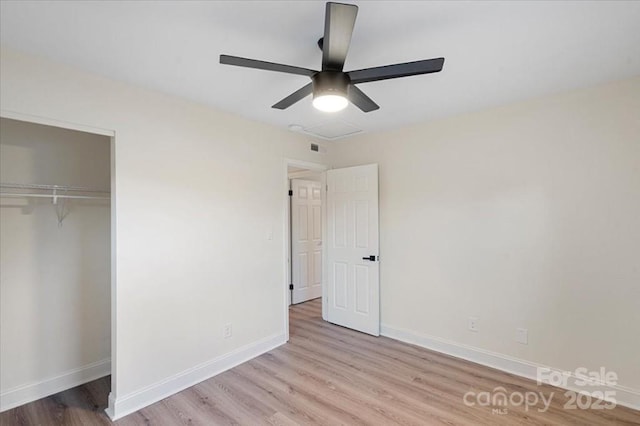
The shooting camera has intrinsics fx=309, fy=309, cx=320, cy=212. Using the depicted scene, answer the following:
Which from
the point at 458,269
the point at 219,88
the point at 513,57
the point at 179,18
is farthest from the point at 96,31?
the point at 458,269

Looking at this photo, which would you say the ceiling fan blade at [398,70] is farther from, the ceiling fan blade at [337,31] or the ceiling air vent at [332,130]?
the ceiling air vent at [332,130]

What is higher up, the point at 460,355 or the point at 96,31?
the point at 96,31

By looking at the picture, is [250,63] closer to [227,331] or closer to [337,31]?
[337,31]

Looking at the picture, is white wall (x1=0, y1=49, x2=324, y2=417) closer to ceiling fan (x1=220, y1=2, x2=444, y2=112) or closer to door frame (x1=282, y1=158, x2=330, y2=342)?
door frame (x1=282, y1=158, x2=330, y2=342)

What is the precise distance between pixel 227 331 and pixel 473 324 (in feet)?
8.15

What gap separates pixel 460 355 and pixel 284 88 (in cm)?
313

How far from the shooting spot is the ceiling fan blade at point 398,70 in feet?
4.93

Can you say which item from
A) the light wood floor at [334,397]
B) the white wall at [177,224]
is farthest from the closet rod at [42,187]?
the light wood floor at [334,397]

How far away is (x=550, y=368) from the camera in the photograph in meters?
2.71

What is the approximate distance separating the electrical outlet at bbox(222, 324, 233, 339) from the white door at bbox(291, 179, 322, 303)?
6.87 ft

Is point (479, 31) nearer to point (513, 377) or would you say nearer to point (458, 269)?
point (458, 269)

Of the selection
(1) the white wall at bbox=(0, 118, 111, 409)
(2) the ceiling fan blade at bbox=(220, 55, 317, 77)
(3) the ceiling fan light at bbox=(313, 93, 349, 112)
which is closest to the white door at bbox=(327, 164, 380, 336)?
(3) the ceiling fan light at bbox=(313, 93, 349, 112)

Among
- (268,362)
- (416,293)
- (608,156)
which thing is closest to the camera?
(608,156)

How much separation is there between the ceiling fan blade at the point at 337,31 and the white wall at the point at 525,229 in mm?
2119
